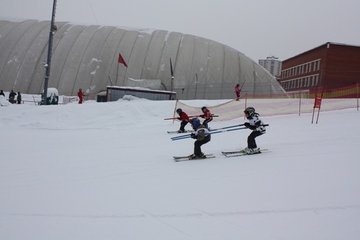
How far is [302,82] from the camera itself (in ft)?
185

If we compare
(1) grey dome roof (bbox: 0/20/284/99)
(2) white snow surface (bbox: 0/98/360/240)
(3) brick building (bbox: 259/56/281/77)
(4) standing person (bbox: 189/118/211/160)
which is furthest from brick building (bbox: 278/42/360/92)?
(3) brick building (bbox: 259/56/281/77)

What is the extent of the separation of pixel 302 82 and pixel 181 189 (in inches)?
2262

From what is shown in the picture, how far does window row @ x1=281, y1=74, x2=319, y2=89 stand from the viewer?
1986 inches

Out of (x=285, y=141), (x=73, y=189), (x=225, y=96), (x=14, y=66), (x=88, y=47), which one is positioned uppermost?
(x=88, y=47)

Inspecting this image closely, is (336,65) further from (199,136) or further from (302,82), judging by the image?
(199,136)

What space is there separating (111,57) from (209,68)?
42.4ft

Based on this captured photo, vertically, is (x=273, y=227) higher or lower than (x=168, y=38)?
lower

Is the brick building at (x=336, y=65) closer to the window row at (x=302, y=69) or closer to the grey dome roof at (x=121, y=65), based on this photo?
the window row at (x=302, y=69)

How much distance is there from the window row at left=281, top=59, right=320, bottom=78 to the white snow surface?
45316 mm

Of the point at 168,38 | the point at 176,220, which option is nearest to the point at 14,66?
the point at 168,38

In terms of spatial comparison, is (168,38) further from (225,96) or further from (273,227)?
(273,227)

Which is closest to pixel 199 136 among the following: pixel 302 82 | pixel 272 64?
pixel 302 82

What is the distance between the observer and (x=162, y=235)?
3.80 metres

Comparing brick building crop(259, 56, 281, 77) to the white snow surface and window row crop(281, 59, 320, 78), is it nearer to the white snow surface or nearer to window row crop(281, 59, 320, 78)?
window row crop(281, 59, 320, 78)
